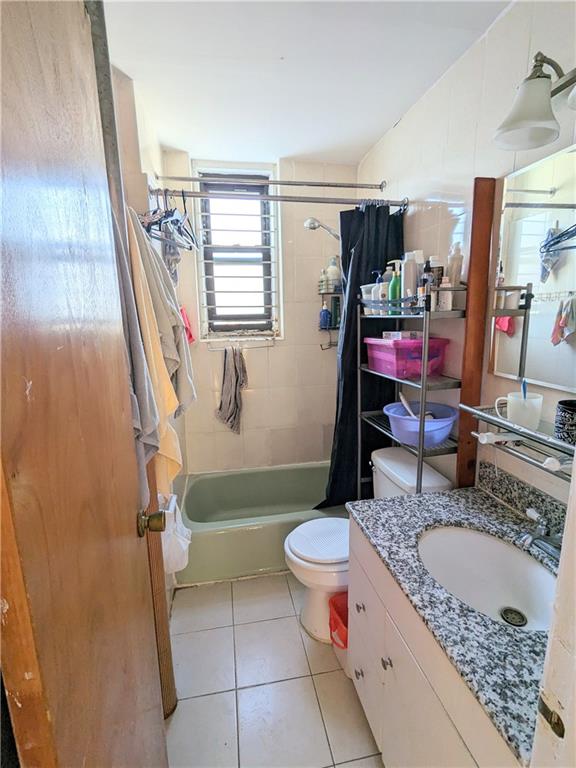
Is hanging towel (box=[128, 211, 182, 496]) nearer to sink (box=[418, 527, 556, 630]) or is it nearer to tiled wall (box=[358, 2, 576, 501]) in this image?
sink (box=[418, 527, 556, 630])

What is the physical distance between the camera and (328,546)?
1.57m

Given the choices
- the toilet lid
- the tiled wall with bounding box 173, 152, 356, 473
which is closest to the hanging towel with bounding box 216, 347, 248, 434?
the tiled wall with bounding box 173, 152, 356, 473

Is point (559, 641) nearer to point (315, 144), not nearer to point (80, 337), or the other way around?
point (80, 337)

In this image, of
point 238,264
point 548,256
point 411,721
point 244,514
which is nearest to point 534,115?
point 548,256

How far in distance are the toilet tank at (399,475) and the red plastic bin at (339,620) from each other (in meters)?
0.49

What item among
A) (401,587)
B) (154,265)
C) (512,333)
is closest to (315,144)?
(154,265)

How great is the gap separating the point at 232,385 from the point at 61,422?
6.67ft

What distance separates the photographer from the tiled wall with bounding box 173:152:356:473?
7.97 ft

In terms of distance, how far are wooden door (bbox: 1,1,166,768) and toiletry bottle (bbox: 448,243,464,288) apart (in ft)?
4.11

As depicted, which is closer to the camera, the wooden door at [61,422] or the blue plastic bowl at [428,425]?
the wooden door at [61,422]

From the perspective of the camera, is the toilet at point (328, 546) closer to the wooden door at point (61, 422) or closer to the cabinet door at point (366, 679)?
the cabinet door at point (366, 679)

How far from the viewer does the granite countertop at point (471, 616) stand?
0.62m

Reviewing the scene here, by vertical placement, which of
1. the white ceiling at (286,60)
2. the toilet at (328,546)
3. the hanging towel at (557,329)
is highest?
the white ceiling at (286,60)

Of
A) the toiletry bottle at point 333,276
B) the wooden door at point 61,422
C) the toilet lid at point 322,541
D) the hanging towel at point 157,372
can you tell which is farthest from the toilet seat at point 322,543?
the toiletry bottle at point 333,276
